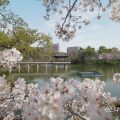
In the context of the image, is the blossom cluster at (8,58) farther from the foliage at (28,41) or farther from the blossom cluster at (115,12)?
the foliage at (28,41)

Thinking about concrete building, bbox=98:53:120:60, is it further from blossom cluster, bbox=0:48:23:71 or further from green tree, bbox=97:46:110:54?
blossom cluster, bbox=0:48:23:71

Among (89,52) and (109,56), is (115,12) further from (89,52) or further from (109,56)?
(109,56)

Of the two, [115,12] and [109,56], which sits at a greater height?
[115,12]

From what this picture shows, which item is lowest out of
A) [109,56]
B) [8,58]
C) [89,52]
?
[109,56]

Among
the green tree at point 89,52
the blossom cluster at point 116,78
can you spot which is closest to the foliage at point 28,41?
the blossom cluster at point 116,78

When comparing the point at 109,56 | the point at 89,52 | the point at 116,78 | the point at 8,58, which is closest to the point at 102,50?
the point at 109,56

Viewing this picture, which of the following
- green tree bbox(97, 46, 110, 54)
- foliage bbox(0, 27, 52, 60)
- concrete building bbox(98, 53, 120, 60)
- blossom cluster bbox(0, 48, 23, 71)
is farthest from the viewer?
green tree bbox(97, 46, 110, 54)

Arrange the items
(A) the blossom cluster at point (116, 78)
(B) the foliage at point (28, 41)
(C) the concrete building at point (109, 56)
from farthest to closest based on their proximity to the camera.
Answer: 1. (C) the concrete building at point (109, 56)
2. (B) the foliage at point (28, 41)
3. (A) the blossom cluster at point (116, 78)

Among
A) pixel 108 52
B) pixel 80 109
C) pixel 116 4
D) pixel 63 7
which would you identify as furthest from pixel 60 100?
pixel 108 52

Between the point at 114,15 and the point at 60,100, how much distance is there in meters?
3.72

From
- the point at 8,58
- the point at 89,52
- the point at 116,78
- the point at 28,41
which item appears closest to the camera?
the point at 8,58

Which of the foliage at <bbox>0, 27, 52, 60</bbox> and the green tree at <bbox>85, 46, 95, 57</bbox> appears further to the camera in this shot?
the green tree at <bbox>85, 46, 95, 57</bbox>

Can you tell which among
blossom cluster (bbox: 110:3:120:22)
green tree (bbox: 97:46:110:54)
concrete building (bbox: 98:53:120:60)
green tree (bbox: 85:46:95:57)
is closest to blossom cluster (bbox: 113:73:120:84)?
blossom cluster (bbox: 110:3:120:22)

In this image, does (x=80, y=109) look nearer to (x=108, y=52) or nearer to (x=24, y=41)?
(x=24, y=41)
